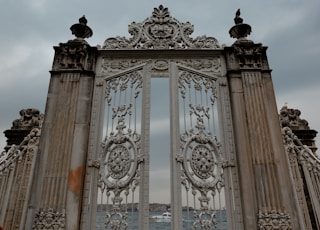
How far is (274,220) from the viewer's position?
4555 mm

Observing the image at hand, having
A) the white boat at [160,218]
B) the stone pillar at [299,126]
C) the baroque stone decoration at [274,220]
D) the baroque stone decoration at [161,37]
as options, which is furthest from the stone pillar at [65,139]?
the stone pillar at [299,126]

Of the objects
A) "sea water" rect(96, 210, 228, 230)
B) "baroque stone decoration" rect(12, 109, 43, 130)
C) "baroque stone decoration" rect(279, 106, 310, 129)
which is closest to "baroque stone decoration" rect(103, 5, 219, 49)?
"baroque stone decoration" rect(12, 109, 43, 130)

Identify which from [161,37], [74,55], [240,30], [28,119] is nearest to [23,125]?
[28,119]

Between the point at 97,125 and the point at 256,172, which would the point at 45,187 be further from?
the point at 256,172

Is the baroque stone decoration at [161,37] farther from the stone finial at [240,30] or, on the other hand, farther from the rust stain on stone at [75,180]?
the rust stain on stone at [75,180]

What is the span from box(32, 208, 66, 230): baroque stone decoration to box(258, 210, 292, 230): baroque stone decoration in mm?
3444

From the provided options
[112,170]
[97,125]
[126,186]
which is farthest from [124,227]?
[97,125]

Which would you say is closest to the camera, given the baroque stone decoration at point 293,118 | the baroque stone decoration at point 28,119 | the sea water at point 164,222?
the sea water at point 164,222

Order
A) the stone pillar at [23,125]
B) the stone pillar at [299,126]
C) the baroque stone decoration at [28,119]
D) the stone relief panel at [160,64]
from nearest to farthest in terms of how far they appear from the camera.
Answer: the stone relief panel at [160,64], the stone pillar at [23,125], the baroque stone decoration at [28,119], the stone pillar at [299,126]

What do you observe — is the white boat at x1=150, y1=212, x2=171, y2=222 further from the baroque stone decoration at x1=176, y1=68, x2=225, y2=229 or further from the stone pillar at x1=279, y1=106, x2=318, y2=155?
the stone pillar at x1=279, y1=106, x2=318, y2=155

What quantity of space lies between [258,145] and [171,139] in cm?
171

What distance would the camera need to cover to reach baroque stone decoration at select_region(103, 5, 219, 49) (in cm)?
637

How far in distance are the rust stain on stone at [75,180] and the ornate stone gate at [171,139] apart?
18mm

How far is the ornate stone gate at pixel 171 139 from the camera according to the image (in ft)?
15.9
